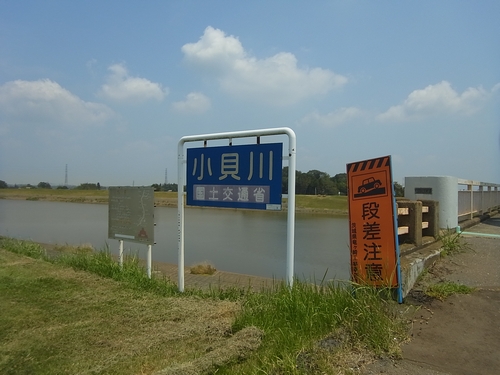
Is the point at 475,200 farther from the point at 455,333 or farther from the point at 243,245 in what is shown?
the point at 455,333

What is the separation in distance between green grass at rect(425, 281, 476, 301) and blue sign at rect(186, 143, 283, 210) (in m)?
1.81

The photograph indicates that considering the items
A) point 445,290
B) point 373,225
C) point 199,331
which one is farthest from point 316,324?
point 445,290

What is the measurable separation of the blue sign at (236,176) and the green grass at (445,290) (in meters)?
1.81

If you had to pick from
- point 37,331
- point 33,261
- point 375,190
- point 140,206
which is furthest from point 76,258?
point 375,190

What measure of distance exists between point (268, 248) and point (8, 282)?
319 inches

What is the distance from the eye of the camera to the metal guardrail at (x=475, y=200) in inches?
407

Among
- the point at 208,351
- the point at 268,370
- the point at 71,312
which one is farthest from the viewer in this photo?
the point at 71,312

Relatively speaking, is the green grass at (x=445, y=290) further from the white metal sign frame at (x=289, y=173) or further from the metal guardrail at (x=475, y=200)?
the metal guardrail at (x=475, y=200)

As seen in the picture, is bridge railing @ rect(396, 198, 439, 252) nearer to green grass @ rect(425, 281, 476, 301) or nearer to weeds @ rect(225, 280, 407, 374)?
green grass @ rect(425, 281, 476, 301)

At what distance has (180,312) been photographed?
4277 mm

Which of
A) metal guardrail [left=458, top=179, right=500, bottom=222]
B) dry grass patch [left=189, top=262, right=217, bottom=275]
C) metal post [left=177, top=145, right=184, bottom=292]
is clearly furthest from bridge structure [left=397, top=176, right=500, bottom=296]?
dry grass patch [left=189, top=262, right=217, bottom=275]

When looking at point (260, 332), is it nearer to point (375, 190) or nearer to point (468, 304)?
point (375, 190)

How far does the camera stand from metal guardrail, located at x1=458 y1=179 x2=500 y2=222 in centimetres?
1034

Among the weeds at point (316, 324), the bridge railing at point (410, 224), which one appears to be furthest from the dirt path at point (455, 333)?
the bridge railing at point (410, 224)
